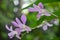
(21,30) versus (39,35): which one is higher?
(21,30)

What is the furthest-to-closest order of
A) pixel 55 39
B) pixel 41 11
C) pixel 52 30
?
pixel 52 30
pixel 55 39
pixel 41 11

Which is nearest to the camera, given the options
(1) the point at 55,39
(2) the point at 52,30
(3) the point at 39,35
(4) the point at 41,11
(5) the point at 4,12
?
(4) the point at 41,11

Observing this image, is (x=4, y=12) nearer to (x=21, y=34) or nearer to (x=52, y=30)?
(x=52, y=30)

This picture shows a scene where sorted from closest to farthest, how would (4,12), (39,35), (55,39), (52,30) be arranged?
(55,39) < (39,35) < (52,30) < (4,12)

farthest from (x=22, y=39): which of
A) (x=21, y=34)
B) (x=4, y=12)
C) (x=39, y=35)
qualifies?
(x=4, y=12)

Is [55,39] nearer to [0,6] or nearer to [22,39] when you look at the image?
[22,39]

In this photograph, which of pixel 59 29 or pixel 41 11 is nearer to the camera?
pixel 41 11

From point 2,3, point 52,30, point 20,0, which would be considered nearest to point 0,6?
point 2,3

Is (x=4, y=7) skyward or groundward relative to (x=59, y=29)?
skyward

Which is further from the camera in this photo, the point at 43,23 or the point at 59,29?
the point at 59,29
